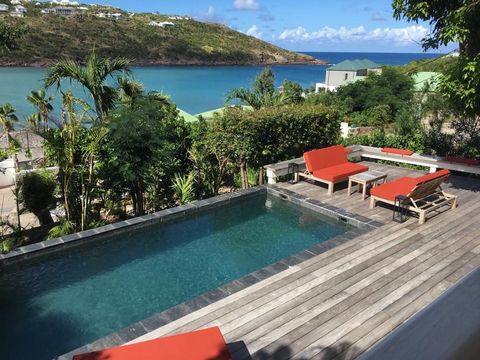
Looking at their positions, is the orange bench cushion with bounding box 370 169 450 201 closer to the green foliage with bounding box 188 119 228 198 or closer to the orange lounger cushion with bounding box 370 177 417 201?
the orange lounger cushion with bounding box 370 177 417 201

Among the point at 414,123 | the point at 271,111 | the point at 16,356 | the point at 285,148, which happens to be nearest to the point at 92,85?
the point at 271,111

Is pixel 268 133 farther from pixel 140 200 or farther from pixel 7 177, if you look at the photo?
pixel 7 177

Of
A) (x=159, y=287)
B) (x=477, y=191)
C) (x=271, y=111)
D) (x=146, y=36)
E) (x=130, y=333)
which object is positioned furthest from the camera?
(x=146, y=36)

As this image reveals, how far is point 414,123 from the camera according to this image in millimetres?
13094

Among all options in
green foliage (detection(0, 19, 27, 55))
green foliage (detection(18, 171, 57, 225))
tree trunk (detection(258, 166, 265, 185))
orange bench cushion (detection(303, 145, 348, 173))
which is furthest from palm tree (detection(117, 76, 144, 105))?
orange bench cushion (detection(303, 145, 348, 173))

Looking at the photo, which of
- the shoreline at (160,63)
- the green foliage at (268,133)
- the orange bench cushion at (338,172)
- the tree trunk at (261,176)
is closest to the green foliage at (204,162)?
the green foliage at (268,133)

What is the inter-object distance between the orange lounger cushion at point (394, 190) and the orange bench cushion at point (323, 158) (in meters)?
1.76

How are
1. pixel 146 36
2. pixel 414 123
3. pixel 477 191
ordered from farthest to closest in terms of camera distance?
pixel 146 36, pixel 414 123, pixel 477 191

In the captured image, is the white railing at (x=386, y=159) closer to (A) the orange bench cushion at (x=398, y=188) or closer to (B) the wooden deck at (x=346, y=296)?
(A) the orange bench cushion at (x=398, y=188)

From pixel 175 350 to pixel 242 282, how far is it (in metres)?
1.85

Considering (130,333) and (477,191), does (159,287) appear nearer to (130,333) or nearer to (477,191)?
(130,333)

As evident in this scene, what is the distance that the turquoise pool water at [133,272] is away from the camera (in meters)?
4.75

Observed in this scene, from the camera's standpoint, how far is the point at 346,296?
473cm

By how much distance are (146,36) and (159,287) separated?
87.1 m
